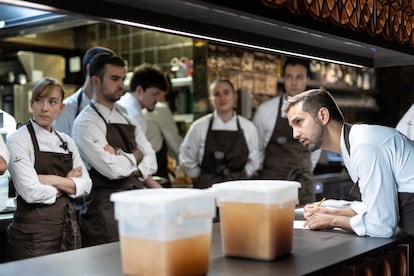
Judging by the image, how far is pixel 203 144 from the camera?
448 centimetres

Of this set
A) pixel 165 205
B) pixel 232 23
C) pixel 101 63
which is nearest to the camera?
pixel 165 205

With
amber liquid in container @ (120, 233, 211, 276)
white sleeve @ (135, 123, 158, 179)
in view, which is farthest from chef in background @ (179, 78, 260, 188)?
amber liquid in container @ (120, 233, 211, 276)

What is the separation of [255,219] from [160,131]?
311 centimetres

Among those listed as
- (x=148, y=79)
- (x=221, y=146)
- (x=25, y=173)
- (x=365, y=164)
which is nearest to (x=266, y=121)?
(x=221, y=146)

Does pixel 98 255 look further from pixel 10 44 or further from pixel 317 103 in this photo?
pixel 10 44

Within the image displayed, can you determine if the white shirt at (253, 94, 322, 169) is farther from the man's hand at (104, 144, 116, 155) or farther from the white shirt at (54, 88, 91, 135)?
the man's hand at (104, 144, 116, 155)

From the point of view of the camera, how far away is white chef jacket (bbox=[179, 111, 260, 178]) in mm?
4480

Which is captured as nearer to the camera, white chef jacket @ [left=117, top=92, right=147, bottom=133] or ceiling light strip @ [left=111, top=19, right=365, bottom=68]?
ceiling light strip @ [left=111, top=19, right=365, bottom=68]

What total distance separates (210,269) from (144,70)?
294cm

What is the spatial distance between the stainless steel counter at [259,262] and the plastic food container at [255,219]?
0.04 metres

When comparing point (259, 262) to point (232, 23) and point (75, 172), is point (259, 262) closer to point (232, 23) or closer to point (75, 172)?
point (232, 23)

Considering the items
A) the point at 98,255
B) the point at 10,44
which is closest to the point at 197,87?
the point at 10,44

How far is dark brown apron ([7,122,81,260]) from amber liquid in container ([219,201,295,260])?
4.49ft

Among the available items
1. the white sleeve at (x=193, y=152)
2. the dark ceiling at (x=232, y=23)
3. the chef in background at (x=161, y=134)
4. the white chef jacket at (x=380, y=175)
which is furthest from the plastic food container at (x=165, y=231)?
the chef in background at (x=161, y=134)
